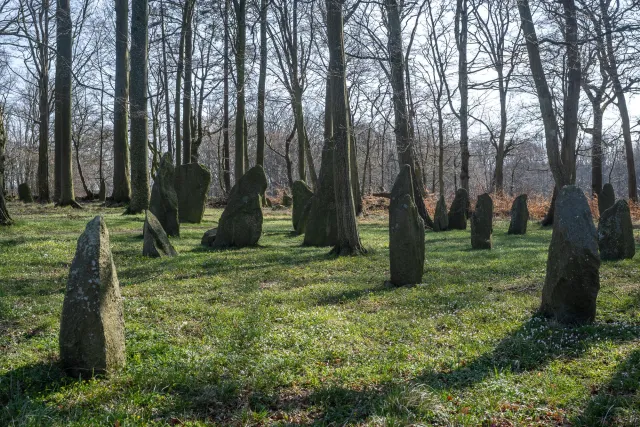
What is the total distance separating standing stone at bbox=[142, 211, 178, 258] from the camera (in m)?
11.8

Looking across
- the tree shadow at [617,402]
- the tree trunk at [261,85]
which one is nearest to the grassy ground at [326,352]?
the tree shadow at [617,402]

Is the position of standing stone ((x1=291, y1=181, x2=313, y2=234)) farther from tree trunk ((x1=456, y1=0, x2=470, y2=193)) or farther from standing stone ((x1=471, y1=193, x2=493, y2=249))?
tree trunk ((x1=456, y1=0, x2=470, y2=193))

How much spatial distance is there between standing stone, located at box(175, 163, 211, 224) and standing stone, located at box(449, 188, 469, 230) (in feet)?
34.0

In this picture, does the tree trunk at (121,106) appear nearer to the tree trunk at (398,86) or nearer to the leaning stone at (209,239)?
the leaning stone at (209,239)

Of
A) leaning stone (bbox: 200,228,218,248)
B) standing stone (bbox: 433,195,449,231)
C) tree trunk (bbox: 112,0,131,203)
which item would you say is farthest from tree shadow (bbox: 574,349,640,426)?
tree trunk (bbox: 112,0,131,203)

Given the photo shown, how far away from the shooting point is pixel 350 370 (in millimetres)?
5398

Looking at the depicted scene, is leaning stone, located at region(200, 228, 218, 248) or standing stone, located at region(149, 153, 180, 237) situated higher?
standing stone, located at region(149, 153, 180, 237)

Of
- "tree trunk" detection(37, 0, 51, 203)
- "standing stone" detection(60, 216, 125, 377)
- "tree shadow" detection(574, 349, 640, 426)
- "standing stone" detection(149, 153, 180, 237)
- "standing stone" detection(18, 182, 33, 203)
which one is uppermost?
"tree trunk" detection(37, 0, 51, 203)

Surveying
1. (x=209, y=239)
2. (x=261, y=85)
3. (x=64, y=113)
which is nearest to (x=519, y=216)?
(x=209, y=239)

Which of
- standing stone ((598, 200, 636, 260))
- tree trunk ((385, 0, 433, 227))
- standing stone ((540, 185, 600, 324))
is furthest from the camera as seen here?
tree trunk ((385, 0, 433, 227))

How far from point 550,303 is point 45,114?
109ft

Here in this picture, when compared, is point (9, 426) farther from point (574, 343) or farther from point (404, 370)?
point (574, 343)

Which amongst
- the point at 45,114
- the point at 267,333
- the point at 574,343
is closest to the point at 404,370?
the point at 267,333

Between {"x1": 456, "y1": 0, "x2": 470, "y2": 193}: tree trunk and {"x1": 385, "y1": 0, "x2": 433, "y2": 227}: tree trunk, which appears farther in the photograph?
{"x1": 456, "y1": 0, "x2": 470, "y2": 193}: tree trunk
